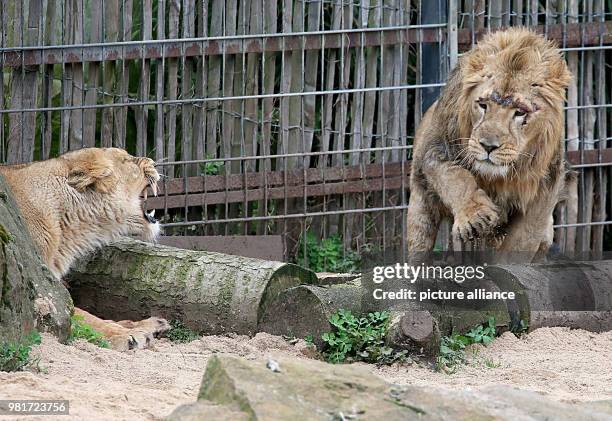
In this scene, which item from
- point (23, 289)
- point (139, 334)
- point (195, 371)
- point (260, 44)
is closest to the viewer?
point (23, 289)

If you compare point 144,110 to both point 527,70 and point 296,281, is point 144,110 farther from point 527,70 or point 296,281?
point 527,70

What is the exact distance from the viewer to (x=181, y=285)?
6.62 metres

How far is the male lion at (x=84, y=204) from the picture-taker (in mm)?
6449

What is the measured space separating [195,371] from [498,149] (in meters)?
2.40

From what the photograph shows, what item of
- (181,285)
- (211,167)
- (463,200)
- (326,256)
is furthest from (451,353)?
(211,167)

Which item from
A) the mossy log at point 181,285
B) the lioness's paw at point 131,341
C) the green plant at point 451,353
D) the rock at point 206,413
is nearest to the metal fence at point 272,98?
the mossy log at point 181,285

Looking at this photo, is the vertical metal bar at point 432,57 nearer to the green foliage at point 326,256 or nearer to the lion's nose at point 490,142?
the green foliage at point 326,256

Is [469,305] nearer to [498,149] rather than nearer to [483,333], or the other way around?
[483,333]

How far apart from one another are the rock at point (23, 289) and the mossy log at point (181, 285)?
1040mm

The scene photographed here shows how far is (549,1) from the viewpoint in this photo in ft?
30.8

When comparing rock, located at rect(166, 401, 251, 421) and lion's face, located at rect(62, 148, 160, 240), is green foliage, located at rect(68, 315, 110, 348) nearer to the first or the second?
lion's face, located at rect(62, 148, 160, 240)

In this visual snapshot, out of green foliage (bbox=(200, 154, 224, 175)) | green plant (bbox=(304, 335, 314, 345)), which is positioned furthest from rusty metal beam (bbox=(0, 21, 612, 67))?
green plant (bbox=(304, 335, 314, 345))

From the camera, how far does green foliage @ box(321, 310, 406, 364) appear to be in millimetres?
5777

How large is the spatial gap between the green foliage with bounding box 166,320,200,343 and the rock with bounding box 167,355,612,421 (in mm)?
3000
